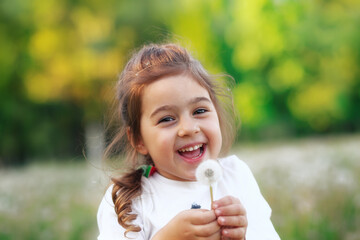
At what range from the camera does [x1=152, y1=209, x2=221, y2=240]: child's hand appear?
1.61 metres

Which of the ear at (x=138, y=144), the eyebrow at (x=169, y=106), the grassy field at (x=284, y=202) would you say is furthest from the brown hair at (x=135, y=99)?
the grassy field at (x=284, y=202)

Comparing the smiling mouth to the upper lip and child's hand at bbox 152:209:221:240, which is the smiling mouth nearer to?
the upper lip

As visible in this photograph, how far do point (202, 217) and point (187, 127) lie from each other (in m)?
0.39

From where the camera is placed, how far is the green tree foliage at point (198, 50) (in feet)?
49.0

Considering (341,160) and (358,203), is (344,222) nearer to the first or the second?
(358,203)

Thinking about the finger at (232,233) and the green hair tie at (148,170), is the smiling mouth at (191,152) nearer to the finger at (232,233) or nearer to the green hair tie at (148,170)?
the green hair tie at (148,170)

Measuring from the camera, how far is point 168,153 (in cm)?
186

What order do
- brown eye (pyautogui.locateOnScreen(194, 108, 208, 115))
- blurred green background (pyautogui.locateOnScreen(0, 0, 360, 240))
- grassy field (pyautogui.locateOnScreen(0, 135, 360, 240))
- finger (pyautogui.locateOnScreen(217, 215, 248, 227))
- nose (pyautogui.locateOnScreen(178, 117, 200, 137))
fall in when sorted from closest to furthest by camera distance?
1. finger (pyautogui.locateOnScreen(217, 215, 248, 227))
2. nose (pyautogui.locateOnScreen(178, 117, 200, 137))
3. brown eye (pyautogui.locateOnScreen(194, 108, 208, 115))
4. grassy field (pyautogui.locateOnScreen(0, 135, 360, 240))
5. blurred green background (pyautogui.locateOnScreen(0, 0, 360, 240))

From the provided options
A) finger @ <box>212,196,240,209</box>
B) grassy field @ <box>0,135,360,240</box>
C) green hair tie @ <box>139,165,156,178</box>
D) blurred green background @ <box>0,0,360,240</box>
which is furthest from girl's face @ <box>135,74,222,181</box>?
blurred green background @ <box>0,0,360,240</box>

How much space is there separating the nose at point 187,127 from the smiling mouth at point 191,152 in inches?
2.9

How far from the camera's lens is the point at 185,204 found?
192cm

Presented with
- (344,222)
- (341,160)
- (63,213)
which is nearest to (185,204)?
(344,222)

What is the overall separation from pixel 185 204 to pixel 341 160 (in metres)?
3.28

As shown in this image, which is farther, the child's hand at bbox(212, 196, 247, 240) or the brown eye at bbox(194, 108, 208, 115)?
the brown eye at bbox(194, 108, 208, 115)
